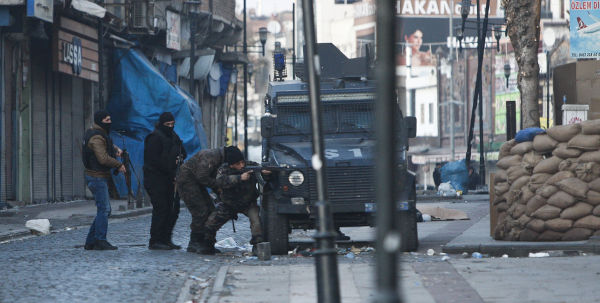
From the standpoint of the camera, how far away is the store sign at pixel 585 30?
24594mm

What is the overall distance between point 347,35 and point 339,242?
301 feet

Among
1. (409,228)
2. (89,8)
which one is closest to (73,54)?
(89,8)

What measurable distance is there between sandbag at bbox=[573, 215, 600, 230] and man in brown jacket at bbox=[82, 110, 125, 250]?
570 centimetres

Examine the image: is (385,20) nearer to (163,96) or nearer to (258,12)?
(163,96)

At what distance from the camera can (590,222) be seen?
531 inches

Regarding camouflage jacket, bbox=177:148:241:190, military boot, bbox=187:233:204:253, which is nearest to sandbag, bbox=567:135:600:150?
camouflage jacket, bbox=177:148:241:190

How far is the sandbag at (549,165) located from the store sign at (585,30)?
1133cm

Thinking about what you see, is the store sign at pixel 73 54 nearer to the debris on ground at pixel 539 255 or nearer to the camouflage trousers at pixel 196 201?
the camouflage trousers at pixel 196 201

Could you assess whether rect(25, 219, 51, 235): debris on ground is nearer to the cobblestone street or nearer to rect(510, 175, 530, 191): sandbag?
the cobblestone street

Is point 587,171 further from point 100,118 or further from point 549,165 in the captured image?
point 100,118

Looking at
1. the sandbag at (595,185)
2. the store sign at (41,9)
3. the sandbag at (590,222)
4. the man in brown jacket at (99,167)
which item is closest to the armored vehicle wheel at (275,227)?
the man in brown jacket at (99,167)

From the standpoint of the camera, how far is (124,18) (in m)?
36.0

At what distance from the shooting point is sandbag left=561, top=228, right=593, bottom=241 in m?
13.5

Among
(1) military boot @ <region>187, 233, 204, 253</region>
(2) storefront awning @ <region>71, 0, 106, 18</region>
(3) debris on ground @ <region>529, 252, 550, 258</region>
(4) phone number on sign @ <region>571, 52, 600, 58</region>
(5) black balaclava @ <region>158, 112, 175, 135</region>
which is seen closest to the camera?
(3) debris on ground @ <region>529, 252, 550, 258</region>
